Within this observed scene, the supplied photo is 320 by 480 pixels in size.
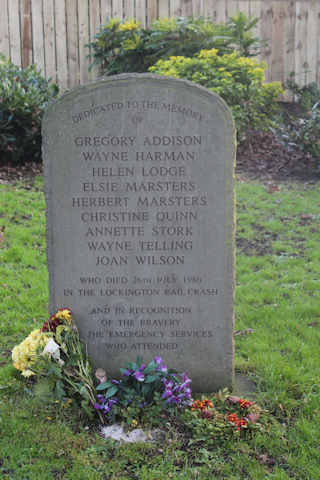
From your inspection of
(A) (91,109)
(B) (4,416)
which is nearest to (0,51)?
(A) (91,109)

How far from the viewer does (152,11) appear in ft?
35.7

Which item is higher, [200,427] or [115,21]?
[115,21]

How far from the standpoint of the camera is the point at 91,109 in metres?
3.48

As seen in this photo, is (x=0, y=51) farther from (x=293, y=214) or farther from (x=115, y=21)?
(x=293, y=214)

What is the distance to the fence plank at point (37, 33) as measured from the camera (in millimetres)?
10453

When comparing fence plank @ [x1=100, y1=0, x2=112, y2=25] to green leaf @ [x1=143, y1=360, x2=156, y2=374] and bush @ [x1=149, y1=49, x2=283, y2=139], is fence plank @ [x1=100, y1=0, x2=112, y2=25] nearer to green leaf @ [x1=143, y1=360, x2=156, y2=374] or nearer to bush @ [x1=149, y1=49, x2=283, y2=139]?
bush @ [x1=149, y1=49, x2=283, y2=139]

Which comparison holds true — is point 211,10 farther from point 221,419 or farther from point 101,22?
point 221,419

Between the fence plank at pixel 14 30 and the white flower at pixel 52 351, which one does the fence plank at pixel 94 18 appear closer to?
the fence plank at pixel 14 30

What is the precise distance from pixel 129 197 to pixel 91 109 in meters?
0.63

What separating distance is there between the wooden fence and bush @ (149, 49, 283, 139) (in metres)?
2.35

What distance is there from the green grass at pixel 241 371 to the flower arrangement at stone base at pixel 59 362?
0.14 m

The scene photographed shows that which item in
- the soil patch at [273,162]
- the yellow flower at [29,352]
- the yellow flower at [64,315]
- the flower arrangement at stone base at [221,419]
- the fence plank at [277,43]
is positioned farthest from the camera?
the fence plank at [277,43]

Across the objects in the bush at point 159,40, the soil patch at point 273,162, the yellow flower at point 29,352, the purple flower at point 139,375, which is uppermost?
the bush at point 159,40

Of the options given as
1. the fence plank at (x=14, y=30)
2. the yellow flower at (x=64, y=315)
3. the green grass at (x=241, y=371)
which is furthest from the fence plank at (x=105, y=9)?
the yellow flower at (x=64, y=315)
